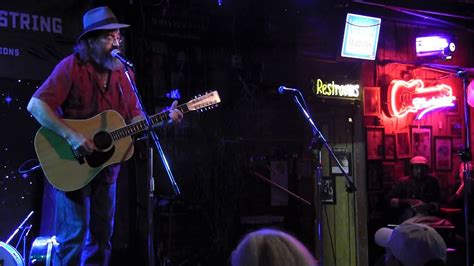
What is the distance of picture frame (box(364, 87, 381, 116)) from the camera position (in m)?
7.86

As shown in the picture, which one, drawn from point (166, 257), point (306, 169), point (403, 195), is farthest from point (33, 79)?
point (403, 195)

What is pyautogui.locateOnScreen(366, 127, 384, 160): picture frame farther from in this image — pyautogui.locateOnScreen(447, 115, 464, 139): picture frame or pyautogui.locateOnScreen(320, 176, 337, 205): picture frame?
pyautogui.locateOnScreen(447, 115, 464, 139): picture frame

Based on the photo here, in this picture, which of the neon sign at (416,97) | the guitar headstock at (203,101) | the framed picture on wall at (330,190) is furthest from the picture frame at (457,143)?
the guitar headstock at (203,101)

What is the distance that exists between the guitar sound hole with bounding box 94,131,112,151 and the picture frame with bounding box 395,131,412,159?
5579 mm

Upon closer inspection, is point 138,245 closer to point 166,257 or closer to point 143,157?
point 166,257

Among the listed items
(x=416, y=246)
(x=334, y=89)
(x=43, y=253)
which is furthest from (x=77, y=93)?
(x=334, y=89)

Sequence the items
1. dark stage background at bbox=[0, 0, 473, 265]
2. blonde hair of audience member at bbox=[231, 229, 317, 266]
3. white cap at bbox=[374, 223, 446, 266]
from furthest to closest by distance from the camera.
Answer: dark stage background at bbox=[0, 0, 473, 265], white cap at bbox=[374, 223, 446, 266], blonde hair of audience member at bbox=[231, 229, 317, 266]

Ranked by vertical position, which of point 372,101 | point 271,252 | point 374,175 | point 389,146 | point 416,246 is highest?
point 372,101

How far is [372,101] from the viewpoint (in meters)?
7.95

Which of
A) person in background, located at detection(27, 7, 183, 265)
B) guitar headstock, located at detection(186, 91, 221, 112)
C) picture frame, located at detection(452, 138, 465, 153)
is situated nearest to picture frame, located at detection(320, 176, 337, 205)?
picture frame, located at detection(452, 138, 465, 153)

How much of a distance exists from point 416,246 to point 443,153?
285 inches

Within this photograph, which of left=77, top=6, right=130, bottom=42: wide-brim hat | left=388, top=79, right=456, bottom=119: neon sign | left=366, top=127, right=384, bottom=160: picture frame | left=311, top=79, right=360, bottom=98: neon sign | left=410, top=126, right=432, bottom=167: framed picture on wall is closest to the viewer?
left=77, top=6, right=130, bottom=42: wide-brim hat

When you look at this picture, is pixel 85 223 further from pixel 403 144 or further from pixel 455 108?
pixel 455 108

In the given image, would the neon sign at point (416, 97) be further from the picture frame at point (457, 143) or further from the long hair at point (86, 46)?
the long hair at point (86, 46)
